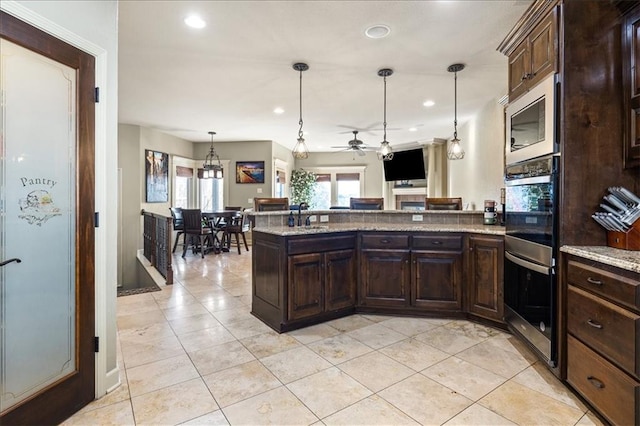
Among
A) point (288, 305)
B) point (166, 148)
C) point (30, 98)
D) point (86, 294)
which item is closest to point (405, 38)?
point (288, 305)

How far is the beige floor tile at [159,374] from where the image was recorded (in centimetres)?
212

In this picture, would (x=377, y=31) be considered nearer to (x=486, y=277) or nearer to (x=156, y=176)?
(x=486, y=277)

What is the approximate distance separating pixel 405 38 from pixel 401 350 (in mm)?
2854

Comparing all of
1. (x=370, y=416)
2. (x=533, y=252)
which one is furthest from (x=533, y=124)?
(x=370, y=416)

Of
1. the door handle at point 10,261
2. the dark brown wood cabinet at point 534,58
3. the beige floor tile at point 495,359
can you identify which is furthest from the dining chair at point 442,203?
the door handle at point 10,261

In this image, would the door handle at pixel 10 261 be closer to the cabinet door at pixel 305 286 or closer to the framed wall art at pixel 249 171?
the cabinet door at pixel 305 286

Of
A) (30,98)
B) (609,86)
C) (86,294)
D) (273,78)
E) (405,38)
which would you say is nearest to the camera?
(30,98)

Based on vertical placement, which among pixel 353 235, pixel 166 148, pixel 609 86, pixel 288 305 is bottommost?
pixel 288 305

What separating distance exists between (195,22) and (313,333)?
9.68 ft

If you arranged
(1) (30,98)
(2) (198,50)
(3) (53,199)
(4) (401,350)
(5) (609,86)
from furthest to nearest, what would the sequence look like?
1. (2) (198,50)
2. (4) (401,350)
3. (5) (609,86)
4. (3) (53,199)
5. (1) (30,98)

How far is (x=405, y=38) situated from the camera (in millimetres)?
3182

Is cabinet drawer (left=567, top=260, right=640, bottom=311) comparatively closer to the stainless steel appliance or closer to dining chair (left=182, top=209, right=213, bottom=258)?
the stainless steel appliance

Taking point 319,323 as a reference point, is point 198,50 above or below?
above

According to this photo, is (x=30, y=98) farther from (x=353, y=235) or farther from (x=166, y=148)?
(x=166, y=148)
